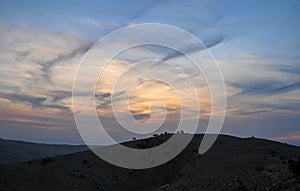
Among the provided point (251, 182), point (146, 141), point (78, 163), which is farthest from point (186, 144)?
point (251, 182)

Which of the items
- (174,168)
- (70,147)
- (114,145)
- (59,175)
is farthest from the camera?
(70,147)

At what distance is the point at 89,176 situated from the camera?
41.8 metres

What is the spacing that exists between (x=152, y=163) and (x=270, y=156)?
1633 cm

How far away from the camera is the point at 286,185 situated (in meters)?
21.6

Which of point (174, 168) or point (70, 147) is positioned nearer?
point (174, 168)

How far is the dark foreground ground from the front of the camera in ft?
91.2

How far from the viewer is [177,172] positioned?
42344mm

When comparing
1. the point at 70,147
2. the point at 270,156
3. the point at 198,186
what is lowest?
the point at 198,186

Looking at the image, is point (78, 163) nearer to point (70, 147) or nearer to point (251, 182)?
point (251, 182)

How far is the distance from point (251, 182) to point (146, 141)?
30553 mm

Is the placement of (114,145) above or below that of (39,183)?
above

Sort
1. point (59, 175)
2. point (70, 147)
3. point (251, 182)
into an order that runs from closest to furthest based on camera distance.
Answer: point (251, 182)
point (59, 175)
point (70, 147)

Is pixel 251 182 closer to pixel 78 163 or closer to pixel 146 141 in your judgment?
pixel 78 163

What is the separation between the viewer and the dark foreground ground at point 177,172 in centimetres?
2781
